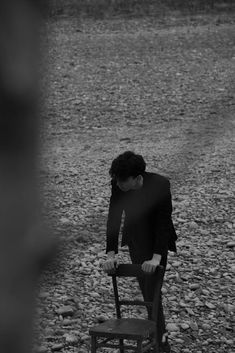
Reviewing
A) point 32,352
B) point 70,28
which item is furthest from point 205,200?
point 70,28

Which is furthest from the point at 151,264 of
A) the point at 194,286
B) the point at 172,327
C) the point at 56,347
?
the point at 194,286

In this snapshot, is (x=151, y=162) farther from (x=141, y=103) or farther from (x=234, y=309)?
(x=234, y=309)

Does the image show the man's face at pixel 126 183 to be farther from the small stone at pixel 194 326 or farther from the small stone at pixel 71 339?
the small stone at pixel 194 326

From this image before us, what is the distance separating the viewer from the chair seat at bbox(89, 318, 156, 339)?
5.29 metres

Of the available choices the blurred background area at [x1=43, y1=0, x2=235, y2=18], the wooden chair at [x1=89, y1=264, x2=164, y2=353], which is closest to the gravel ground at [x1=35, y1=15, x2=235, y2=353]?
the blurred background area at [x1=43, y1=0, x2=235, y2=18]

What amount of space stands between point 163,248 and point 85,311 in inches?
80.6

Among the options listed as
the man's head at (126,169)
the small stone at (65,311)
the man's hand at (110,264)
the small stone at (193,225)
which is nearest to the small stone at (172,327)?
the small stone at (65,311)

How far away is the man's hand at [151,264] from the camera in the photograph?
17.9 feet

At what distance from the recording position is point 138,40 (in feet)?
69.4

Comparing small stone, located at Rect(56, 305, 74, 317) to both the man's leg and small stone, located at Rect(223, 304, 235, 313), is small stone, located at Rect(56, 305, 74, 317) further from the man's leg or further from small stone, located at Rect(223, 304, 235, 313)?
small stone, located at Rect(223, 304, 235, 313)

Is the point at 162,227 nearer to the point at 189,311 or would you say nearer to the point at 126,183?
the point at 126,183

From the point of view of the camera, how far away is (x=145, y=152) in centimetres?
1340

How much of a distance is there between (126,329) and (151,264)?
46 cm

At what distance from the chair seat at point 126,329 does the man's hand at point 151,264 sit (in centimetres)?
36
